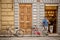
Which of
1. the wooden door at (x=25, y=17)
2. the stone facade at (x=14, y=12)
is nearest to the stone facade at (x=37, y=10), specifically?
the stone facade at (x=14, y=12)

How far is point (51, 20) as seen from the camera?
24.2 meters

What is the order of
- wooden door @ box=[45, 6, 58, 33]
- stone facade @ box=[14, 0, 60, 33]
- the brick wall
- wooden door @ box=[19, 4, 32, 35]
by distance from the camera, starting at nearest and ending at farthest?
the brick wall → stone facade @ box=[14, 0, 60, 33] → wooden door @ box=[19, 4, 32, 35] → wooden door @ box=[45, 6, 58, 33]

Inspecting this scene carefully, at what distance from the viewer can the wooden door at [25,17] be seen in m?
23.7

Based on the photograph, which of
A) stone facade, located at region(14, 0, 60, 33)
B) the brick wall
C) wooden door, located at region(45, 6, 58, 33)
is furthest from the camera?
wooden door, located at region(45, 6, 58, 33)

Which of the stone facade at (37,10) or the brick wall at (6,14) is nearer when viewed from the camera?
the brick wall at (6,14)

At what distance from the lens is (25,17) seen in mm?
23750

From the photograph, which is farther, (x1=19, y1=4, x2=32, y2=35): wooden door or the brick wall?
(x1=19, y1=4, x2=32, y2=35): wooden door

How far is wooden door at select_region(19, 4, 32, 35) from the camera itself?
23.7 m

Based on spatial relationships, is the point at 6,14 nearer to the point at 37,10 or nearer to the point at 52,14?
the point at 37,10

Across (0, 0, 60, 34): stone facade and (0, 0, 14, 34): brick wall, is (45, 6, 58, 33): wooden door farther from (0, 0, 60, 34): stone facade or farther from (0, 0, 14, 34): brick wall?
(0, 0, 14, 34): brick wall

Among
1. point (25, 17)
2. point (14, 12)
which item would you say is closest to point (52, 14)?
point (25, 17)

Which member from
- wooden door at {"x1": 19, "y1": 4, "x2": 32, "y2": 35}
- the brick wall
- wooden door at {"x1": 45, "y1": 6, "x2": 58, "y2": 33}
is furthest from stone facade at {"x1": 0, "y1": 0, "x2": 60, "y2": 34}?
wooden door at {"x1": 45, "y1": 6, "x2": 58, "y2": 33}

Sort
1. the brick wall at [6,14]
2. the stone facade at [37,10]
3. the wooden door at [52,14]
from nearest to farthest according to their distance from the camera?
the brick wall at [6,14] → the stone facade at [37,10] → the wooden door at [52,14]

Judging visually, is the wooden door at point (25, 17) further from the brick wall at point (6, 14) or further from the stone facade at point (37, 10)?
the brick wall at point (6, 14)
